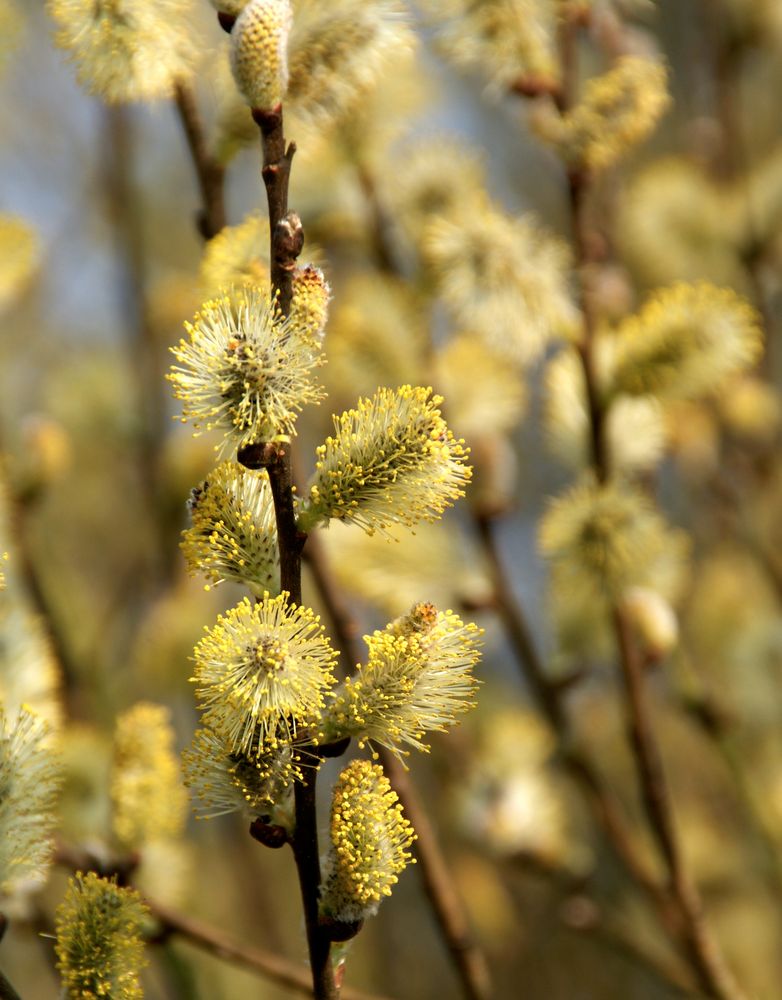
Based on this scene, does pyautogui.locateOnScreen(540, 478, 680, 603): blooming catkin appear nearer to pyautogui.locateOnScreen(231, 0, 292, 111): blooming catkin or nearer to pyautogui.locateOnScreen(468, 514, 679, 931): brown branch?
pyautogui.locateOnScreen(468, 514, 679, 931): brown branch

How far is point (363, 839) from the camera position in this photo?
0.76 metres

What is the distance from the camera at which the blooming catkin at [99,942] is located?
795 mm

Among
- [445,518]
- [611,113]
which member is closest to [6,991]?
[611,113]

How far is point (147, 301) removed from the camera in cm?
216

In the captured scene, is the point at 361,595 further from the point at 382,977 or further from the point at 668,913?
the point at 382,977

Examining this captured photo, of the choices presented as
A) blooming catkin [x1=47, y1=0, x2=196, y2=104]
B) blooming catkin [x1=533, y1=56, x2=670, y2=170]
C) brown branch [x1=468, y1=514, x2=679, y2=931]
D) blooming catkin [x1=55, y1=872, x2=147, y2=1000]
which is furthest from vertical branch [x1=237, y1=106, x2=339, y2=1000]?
brown branch [x1=468, y1=514, x2=679, y2=931]

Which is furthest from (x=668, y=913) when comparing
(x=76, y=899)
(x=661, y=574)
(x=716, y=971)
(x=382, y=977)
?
(x=382, y=977)

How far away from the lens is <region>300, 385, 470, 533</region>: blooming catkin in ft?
2.54

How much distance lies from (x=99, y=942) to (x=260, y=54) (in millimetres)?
631

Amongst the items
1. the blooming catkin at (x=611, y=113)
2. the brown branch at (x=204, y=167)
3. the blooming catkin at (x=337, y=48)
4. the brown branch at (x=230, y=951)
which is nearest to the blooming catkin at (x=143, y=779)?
the brown branch at (x=230, y=951)

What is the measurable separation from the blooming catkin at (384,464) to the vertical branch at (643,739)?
0.62 m

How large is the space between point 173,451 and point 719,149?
4.43 ft

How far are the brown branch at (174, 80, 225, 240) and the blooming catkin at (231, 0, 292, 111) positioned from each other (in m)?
0.26

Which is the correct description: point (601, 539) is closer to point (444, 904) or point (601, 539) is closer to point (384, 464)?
point (444, 904)
